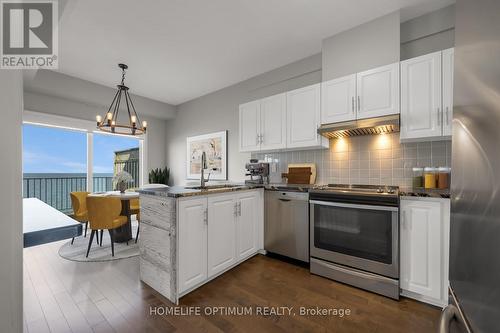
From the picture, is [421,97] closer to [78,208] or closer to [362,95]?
[362,95]

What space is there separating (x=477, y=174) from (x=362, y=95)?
82.8 inches

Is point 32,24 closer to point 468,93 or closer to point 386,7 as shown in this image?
point 468,93

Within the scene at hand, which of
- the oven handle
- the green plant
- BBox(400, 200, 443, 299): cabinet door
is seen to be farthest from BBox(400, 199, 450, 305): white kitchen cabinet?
the green plant

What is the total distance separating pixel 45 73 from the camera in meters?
3.35

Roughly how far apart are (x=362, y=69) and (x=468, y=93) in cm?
225

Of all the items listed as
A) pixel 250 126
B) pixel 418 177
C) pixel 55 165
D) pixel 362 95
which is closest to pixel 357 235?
pixel 418 177

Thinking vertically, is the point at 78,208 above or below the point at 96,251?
above

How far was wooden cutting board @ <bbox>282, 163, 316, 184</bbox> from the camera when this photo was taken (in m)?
2.91

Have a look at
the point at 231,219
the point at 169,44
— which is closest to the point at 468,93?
the point at 231,219

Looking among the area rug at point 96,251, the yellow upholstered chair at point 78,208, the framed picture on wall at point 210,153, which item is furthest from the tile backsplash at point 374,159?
the yellow upholstered chair at point 78,208

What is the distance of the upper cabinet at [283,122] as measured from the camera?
264cm

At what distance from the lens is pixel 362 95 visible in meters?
2.29

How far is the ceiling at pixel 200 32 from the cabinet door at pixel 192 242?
203 cm

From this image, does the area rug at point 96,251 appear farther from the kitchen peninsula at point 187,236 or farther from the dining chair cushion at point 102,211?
the kitchen peninsula at point 187,236
